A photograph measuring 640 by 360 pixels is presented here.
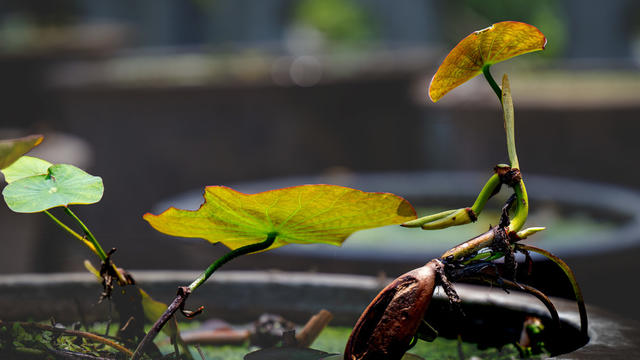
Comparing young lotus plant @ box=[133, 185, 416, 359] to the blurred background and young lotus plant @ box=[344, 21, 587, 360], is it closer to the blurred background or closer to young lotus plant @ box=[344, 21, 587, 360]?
young lotus plant @ box=[344, 21, 587, 360]

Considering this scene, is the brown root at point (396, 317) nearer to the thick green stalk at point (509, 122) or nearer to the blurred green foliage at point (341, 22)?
the thick green stalk at point (509, 122)

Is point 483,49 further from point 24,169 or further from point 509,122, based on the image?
point 24,169

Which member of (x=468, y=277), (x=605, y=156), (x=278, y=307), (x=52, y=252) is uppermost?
(x=468, y=277)

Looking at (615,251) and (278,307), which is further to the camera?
(615,251)

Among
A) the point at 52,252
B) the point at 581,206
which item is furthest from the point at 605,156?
the point at 52,252

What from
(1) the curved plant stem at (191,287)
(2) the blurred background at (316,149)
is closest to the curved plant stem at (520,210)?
(1) the curved plant stem at (191,287)

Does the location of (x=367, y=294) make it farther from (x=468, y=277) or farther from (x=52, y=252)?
(x=52, y=252)
